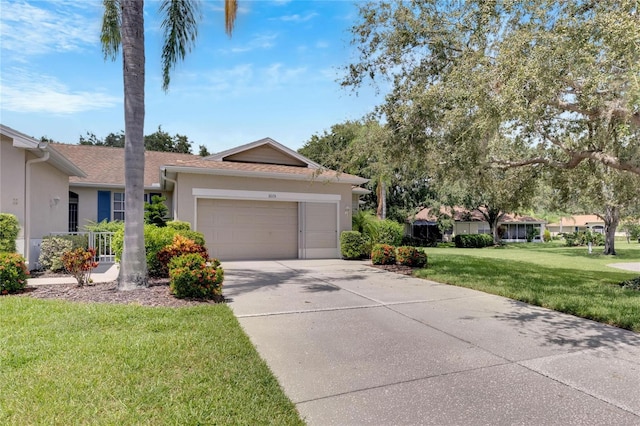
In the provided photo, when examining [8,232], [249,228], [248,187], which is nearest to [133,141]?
[8,232]

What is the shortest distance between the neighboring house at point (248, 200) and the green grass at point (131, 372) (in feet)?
28.0

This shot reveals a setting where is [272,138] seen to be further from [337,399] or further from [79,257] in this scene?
[337,399]

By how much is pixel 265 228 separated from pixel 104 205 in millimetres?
7199

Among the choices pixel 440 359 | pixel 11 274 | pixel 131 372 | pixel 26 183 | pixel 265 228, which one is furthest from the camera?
pixel 265 228

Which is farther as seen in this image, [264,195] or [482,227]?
[482,227]

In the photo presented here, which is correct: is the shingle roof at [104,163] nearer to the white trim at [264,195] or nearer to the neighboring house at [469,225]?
the white trim at [264,195]

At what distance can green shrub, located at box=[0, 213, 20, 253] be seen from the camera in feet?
28.7

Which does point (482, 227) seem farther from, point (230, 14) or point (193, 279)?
point (193, 279)

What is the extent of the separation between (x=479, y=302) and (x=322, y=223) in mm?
8830

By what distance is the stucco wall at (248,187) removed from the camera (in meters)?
13.3

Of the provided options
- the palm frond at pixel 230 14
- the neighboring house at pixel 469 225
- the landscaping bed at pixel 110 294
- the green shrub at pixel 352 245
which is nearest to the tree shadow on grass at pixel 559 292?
the green shrub at pixel 352 245

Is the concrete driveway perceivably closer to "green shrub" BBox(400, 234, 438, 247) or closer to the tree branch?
the tree branch

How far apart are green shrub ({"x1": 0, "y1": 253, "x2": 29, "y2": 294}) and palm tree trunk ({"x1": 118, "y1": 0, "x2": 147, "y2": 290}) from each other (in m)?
2.01

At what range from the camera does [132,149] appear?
23.3 ft
